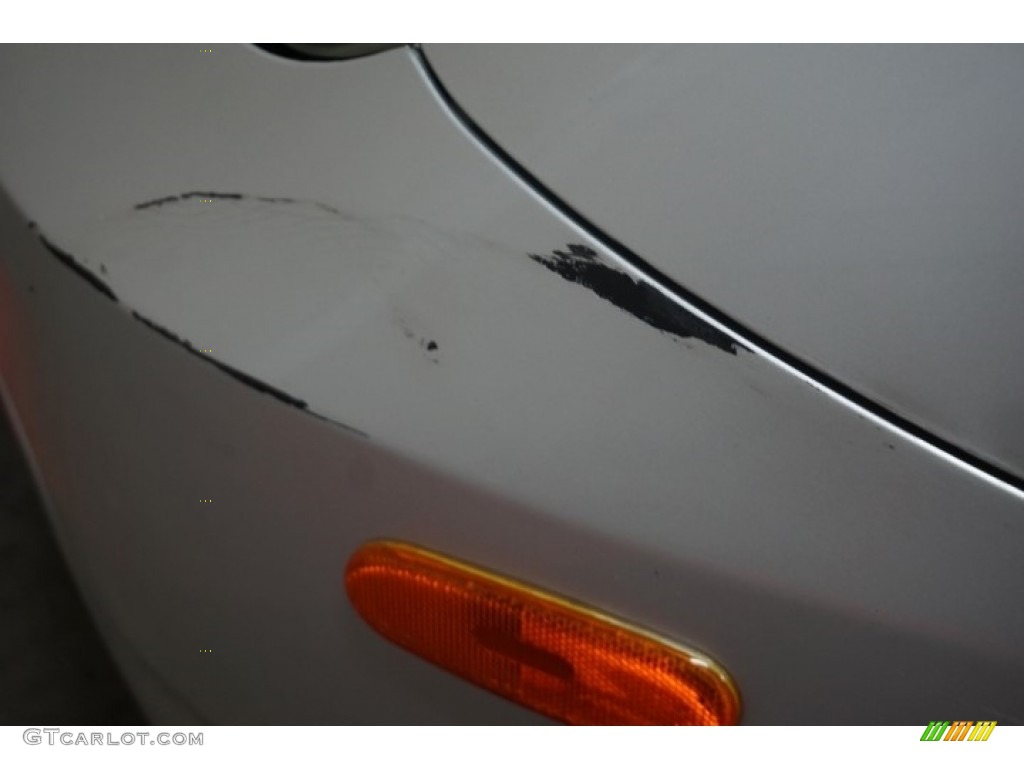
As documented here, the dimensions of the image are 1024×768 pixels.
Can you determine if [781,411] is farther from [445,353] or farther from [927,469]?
[445,353]

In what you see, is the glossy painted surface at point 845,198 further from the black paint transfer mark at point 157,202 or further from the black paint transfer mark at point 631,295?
the black paint transfer mark at point 157,202

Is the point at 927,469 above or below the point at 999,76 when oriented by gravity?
below

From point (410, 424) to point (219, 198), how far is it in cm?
28

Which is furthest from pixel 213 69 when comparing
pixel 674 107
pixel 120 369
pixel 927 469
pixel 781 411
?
pixel 927 469

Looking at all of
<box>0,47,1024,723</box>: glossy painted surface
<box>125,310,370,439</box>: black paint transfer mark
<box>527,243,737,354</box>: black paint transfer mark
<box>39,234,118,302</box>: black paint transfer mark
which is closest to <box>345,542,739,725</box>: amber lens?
<box>0,47,1024,723</box>: glossy painted surface

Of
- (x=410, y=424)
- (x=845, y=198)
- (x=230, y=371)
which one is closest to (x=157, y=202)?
(x=230, y=371)

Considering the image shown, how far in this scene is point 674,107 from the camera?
79cm

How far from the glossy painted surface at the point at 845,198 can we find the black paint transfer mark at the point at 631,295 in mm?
21

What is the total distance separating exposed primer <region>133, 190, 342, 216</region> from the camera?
915mm

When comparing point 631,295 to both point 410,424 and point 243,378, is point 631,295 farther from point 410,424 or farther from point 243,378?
point 243,378

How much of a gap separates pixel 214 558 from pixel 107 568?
0.27 m

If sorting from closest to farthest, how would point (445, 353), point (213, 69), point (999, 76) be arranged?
point (999, 76) < point (445, 353) < point (213, 69)
